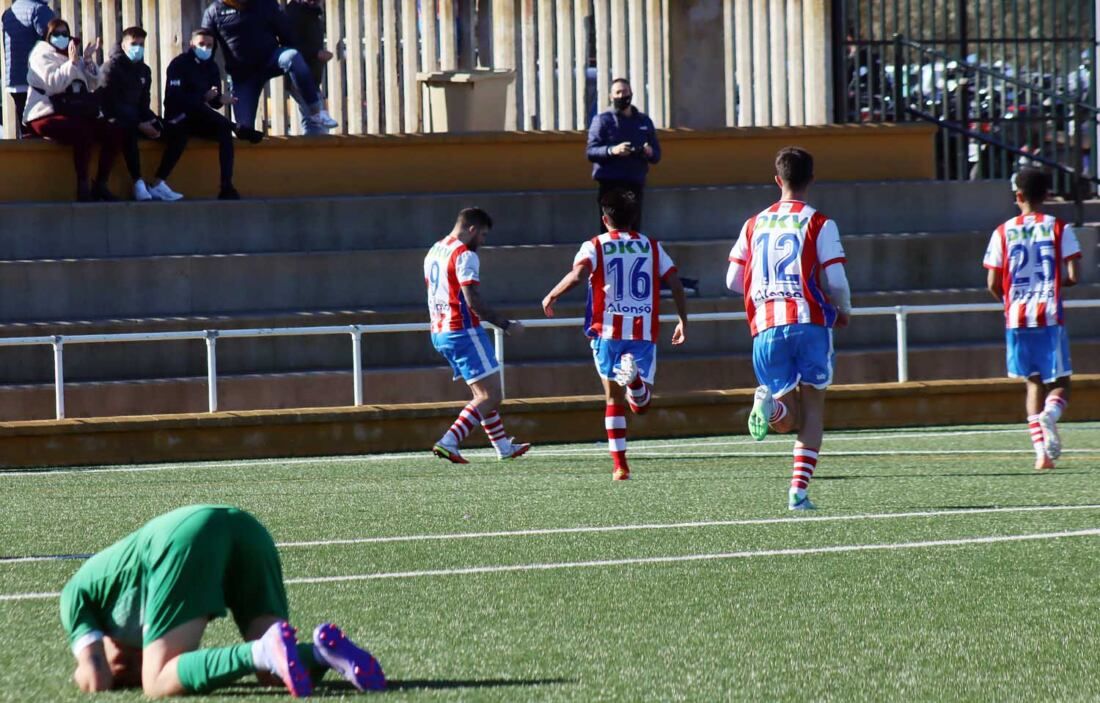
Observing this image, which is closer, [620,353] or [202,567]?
[202,567]

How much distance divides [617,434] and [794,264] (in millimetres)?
2869

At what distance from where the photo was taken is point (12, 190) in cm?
1978

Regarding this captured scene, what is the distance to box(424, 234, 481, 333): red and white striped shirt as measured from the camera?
45.7 feet

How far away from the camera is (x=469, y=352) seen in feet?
46.6

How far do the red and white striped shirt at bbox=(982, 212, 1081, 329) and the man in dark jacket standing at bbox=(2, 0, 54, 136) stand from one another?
36.0 ft

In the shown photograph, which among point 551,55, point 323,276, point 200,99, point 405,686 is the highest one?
point 551,55

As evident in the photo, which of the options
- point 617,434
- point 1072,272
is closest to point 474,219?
point 617,434

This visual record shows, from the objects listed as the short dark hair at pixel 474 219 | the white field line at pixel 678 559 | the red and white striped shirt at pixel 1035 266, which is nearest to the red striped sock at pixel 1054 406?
the red and white striped shirt at pixel 1035 266

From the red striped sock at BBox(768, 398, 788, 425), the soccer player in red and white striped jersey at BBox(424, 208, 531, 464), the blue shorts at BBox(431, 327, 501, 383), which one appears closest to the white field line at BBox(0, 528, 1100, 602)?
the red striped sock at BBox(768, 398, 788, 425)

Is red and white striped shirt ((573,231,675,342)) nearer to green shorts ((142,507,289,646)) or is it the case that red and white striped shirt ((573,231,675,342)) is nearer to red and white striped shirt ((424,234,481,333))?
red and white striped shirt ((424,234,481,333))

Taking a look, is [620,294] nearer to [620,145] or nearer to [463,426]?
[463,426]

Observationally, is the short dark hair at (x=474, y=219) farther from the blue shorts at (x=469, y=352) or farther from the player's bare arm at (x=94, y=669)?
the player's bare arm at (x=94, y=669)

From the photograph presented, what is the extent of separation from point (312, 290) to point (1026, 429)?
6.99 m

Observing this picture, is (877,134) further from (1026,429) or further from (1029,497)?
(1029,497)
